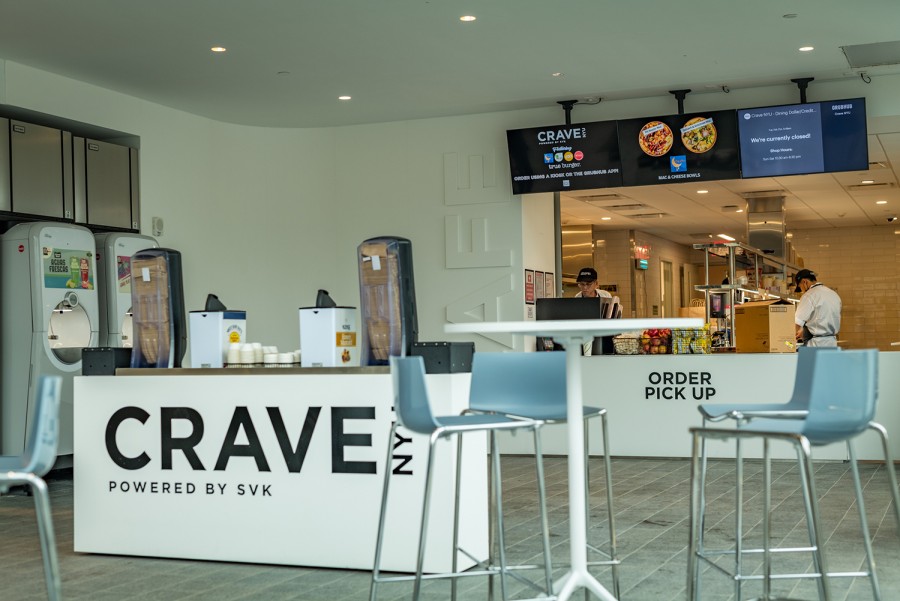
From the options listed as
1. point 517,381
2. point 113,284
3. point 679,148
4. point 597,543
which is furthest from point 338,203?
point 517,381

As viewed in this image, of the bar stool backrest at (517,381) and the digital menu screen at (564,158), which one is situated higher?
the digital menu screen at (564,158)

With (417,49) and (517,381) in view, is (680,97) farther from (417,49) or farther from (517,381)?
(517,381)

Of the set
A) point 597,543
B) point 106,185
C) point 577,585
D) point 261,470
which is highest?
point 106,185

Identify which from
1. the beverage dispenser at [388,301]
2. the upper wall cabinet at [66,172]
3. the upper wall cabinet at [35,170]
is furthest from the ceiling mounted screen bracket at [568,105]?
the beverage dispenser at [388,301]

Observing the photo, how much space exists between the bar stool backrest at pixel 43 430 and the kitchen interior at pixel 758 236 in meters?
7.97

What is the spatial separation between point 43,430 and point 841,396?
6.65ft

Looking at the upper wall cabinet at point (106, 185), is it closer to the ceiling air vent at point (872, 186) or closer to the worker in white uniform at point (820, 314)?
the worker in white uniform at point (820, 314)

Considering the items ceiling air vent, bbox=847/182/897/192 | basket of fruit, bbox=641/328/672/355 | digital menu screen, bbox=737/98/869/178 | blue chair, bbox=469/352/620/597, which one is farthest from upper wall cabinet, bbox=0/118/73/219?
ceiling air vent, bbox=847/182/897/192

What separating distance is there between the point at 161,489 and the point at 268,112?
4.25 metres

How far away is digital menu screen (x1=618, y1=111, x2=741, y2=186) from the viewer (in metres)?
7.56

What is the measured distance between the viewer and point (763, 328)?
7.80 metres

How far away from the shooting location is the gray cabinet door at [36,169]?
21.6ft

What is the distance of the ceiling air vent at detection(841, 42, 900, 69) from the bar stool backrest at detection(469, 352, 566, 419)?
4128mm

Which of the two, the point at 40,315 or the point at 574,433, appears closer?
the point at 574,433
